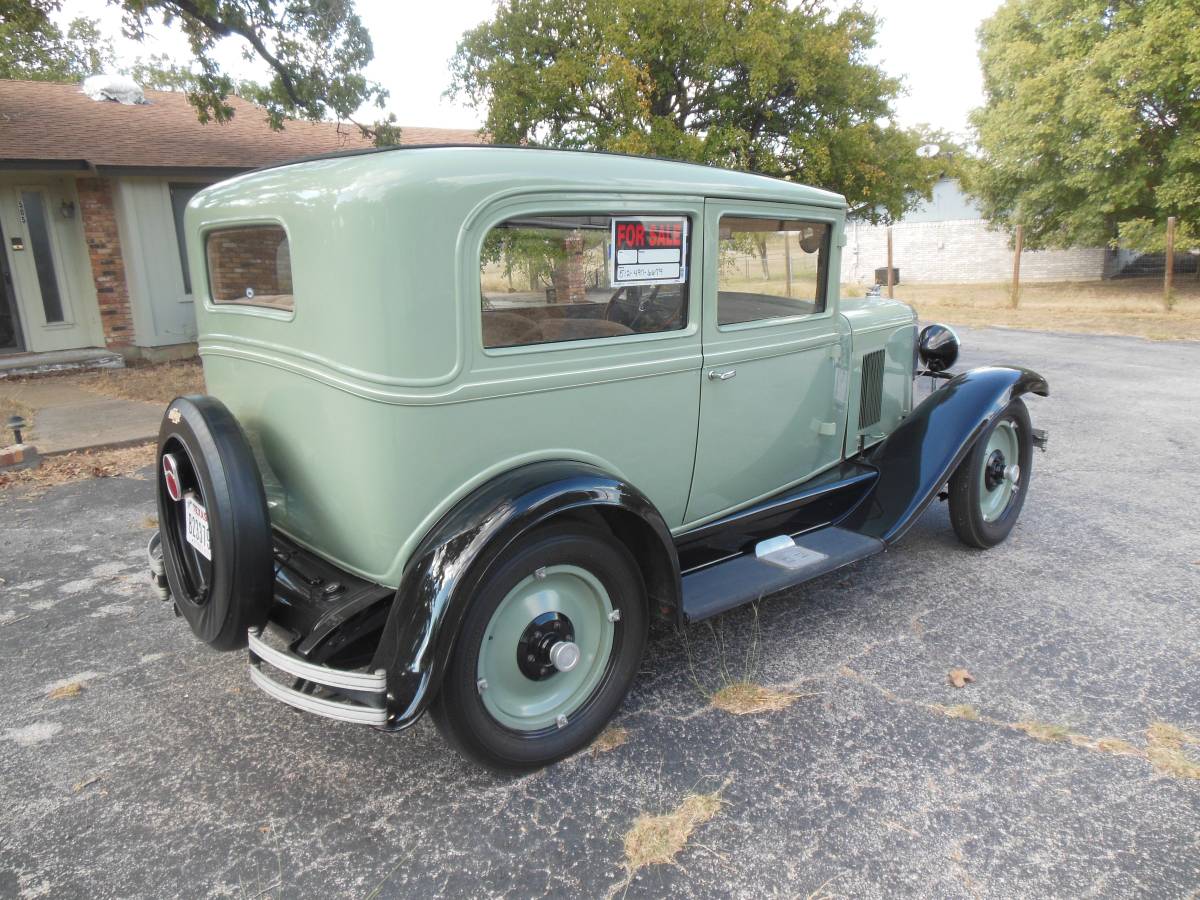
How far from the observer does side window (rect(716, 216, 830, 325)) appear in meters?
3.01

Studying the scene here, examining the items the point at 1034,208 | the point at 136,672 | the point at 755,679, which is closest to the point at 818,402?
the point at 755,679

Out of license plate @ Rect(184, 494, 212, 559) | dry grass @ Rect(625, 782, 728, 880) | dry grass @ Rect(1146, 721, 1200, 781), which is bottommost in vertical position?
dry grass @ Rect(625, 782, 728, 880)

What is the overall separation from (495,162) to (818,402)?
195 centimetres

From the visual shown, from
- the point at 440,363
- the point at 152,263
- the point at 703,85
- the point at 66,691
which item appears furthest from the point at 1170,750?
the point at 152,263

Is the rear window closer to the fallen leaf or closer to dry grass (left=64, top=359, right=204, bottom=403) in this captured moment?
the fallen leaf

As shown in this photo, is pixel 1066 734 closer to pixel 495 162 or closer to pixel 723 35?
pixel 495 162

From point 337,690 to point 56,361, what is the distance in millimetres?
9913

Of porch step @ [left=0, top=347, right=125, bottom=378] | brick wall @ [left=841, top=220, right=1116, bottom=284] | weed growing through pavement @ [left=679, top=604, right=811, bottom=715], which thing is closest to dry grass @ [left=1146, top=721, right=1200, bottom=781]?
weed growing through pavement @ [left=679, top=604, right=811, bottom=715]

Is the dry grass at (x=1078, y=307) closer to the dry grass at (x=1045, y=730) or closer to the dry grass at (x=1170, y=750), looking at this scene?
the dry grass at (x=1170, y=750)

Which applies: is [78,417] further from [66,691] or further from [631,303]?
[631,303]

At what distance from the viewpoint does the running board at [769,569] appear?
279cm

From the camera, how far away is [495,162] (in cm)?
228

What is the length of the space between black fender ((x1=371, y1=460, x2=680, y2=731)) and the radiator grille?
6.56ft

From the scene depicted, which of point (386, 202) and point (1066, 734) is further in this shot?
point (1066, 734)
